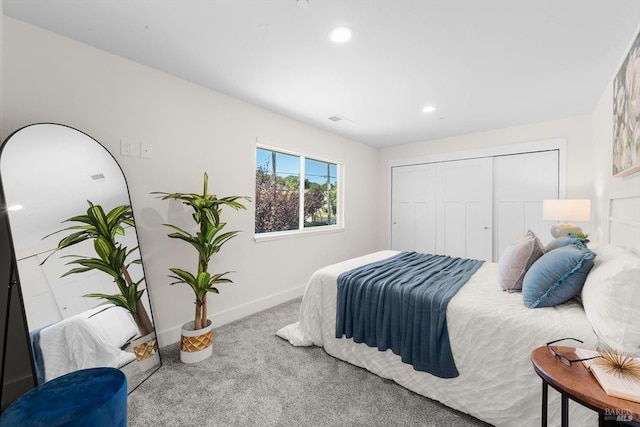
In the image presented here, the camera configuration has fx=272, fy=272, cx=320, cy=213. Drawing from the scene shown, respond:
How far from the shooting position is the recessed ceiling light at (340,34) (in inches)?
70.4

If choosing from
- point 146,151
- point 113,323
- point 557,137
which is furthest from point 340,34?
point 557,137

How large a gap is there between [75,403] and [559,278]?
2352 mm

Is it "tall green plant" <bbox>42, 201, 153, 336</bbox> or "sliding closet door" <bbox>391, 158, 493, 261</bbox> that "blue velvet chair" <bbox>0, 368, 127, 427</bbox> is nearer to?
"tall green plant" <bbox>42, 201, 153, 336</bbox>

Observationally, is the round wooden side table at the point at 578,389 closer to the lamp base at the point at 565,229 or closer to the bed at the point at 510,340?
the bed at the point at 510,340

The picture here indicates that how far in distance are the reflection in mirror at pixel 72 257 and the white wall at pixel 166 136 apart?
0.63 feet

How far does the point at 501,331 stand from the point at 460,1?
187cm

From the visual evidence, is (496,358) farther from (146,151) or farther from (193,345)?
(146,151)

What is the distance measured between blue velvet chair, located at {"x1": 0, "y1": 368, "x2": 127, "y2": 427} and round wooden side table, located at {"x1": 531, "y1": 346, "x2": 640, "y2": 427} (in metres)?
1.62

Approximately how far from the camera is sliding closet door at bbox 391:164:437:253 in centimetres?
466

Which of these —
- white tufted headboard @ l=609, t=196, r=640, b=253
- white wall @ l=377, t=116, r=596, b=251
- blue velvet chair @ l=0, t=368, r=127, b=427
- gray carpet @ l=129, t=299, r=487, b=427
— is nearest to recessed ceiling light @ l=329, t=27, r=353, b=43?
white tufted headboard @ l=609, t=196, r=640, b=253

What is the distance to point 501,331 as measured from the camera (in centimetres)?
150

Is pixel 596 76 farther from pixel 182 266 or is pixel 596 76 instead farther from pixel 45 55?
pixel 45 55

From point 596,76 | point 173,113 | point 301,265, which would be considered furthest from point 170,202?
point 596,76

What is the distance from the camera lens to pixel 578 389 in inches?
35.0
